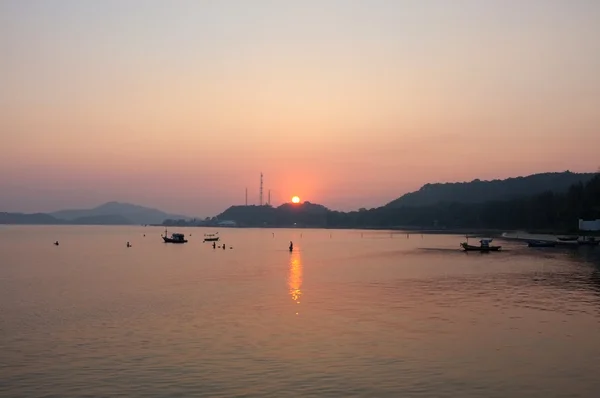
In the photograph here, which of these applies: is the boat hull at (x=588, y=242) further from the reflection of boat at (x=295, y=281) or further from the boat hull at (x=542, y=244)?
the reflection of boat at (x=295, y=281)

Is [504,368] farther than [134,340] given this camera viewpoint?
No

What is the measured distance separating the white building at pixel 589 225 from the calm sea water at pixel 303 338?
10378 centimetres

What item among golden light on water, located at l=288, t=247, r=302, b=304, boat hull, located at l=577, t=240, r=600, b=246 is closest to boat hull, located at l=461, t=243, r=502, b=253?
boat hull, located at l=577, t=240, r=600, b=246

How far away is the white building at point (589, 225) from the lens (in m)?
155

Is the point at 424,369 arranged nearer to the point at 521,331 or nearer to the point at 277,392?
the point at 277,392

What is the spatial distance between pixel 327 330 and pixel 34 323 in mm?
19148

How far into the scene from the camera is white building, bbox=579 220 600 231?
6093 inches

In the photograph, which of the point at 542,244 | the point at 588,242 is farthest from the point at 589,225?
the point at 542,244

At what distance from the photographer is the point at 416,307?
4475cm

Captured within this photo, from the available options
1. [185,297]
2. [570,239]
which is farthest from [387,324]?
[570,239]

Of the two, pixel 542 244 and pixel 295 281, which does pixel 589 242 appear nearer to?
pixel 542 244

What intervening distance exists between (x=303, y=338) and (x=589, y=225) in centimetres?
14494

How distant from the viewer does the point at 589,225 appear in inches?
6161

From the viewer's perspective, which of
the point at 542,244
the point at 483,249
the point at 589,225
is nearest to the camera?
the point at 483,249
